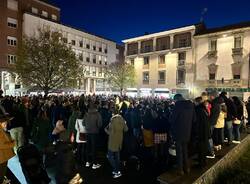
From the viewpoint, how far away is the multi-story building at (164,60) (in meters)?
36.5

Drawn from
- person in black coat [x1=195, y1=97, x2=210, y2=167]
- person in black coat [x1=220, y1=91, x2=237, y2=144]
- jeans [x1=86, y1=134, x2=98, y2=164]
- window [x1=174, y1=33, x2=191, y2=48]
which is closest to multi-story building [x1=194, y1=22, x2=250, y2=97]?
window [x1=174, y1=33, x2=191, y2=48]

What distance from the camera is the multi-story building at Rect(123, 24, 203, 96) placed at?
36531 millimetres

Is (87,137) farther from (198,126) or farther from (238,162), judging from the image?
(238,162)

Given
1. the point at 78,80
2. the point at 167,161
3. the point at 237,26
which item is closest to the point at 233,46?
the point at 237,26

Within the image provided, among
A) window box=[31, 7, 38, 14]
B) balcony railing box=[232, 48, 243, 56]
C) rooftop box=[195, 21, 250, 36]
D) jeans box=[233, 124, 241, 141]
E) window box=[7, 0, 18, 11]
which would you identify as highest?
window box=[31, 7, 38, 14]

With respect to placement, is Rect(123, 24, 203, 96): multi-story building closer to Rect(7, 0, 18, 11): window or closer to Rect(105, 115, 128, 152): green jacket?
Rect(7, 0, 18, 11): window

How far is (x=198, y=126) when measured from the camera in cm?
589

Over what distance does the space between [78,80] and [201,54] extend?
20.6 metres

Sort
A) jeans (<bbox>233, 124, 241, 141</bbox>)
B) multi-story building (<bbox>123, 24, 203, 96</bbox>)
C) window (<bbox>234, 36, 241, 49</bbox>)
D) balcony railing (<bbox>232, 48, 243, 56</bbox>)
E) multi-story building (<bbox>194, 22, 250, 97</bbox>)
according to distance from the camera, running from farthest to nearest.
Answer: multi-story building (<bbox>123, 24, 203, 96</bbox>) → window (<bbox>234, 36, 241, 49</bbox>) → balcony railing (<bbox>232, 48, 243, 56</bbox>) → multi-story building (<bbox>194, 22, 250, 97</bbox>) → jeans (<bbox>233, 124, 241, 141</bbox>)

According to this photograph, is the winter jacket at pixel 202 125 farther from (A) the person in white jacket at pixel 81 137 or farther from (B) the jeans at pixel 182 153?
(A) the person in white jacket at pixel 81 137

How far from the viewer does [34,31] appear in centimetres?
3653

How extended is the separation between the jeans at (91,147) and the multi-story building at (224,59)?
25313 mm

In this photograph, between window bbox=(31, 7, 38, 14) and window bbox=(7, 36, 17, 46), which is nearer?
window bbox=(7, 36, 17, 46)

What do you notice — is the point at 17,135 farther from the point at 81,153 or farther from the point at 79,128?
the point at 81,153
